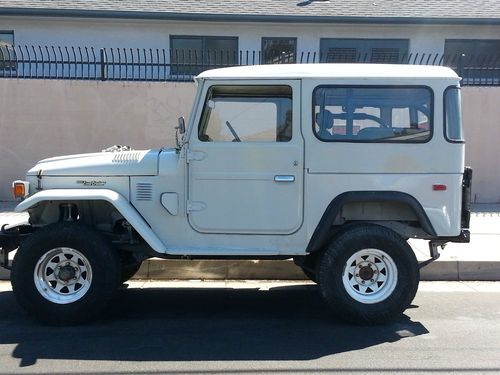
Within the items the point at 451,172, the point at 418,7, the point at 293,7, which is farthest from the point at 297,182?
the point at 418,7

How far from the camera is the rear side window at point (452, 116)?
16.4 ft

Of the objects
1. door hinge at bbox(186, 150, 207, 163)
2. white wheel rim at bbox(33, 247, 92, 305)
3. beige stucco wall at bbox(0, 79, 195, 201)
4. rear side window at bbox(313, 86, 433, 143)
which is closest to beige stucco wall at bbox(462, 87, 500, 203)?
beige stucco wall at bbox(0, 79, 195, 201)

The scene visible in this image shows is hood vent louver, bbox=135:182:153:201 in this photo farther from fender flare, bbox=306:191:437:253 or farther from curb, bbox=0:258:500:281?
curb, bbox=0:258:500:281

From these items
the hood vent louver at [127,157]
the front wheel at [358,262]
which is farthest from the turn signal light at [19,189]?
the front wheel at [358,262]

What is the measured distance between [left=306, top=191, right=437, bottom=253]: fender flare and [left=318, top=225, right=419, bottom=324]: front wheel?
0.16 m

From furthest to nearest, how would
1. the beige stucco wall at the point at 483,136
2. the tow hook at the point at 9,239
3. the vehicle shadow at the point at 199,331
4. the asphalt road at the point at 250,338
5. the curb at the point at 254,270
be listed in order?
the beige stucco wall at the point at 483,136, the curb at the point at 254,270, the tow hook at the point at 9,239, the vehicle shadow at the point at 199,331, the asphalt road at the point at 250,338

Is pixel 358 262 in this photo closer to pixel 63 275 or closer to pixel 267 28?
pixel 63 275

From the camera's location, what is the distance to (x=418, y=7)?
13.7m

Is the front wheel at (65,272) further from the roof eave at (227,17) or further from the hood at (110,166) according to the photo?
the roof eave at (227,17)

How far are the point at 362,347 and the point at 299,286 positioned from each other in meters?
2.17

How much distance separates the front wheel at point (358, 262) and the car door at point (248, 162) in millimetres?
503

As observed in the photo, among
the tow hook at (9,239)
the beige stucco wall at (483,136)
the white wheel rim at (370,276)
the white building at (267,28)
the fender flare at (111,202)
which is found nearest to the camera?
the fender flare at (111,202)

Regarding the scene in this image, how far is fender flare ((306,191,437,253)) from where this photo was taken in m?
4.99

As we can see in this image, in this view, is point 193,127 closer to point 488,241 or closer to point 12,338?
point 12,338
